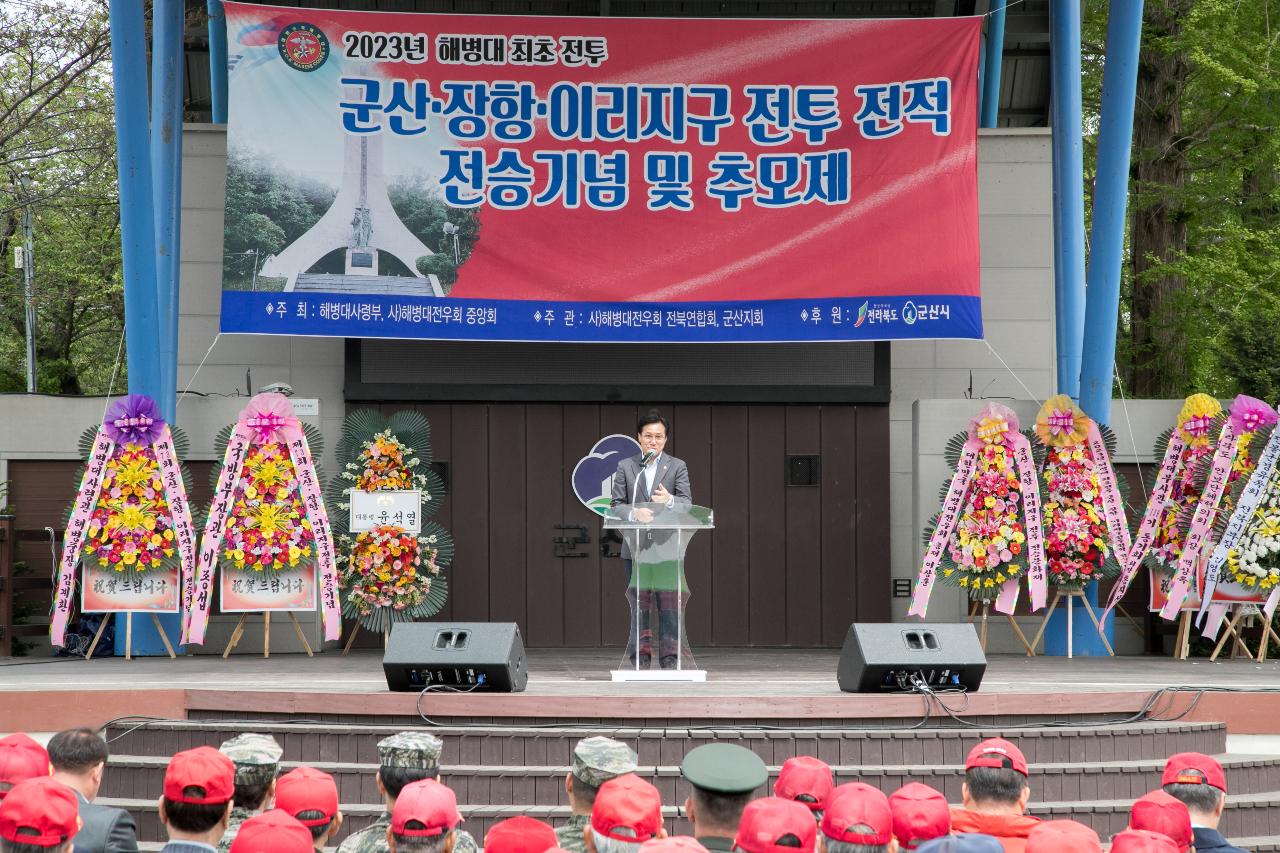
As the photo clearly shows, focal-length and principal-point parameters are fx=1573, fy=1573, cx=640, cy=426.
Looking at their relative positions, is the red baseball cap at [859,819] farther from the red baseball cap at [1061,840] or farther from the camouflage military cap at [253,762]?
the camouflage military cap at [253,762]

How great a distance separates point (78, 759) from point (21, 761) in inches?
5.6

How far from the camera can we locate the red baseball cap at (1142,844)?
10.7ft

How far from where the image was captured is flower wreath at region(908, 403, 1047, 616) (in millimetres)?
10203

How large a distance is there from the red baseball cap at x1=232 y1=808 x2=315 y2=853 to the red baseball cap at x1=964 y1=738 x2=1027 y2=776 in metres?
1.67

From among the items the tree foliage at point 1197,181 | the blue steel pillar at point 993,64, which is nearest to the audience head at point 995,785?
the blue steel pillar at point 993,64

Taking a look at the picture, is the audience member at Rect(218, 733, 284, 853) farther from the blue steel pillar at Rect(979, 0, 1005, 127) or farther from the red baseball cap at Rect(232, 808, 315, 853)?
the blue steel pillar at Rect(979, 0, 1005, 127)

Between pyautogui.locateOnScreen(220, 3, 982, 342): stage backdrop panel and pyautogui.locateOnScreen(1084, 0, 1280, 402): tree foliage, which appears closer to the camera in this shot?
pyautogui.locateOnScreen(220, 3, 982, 342): stage backdrop panel

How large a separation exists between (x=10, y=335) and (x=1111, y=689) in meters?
18.1

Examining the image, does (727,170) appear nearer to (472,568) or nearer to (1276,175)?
(472,568)

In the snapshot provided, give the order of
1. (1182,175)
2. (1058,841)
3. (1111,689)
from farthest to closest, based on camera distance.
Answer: (1182,175) → (1111,689) → (1058,841)

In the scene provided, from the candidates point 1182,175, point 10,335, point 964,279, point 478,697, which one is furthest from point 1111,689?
point 10,335

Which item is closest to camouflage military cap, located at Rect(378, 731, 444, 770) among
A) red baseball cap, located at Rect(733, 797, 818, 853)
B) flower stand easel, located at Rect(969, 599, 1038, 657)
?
red baseball cap, located at Rect(733, 797, 818, 853)

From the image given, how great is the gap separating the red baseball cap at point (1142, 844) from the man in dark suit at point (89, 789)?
2.30 meters

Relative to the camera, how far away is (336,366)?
11734mm
